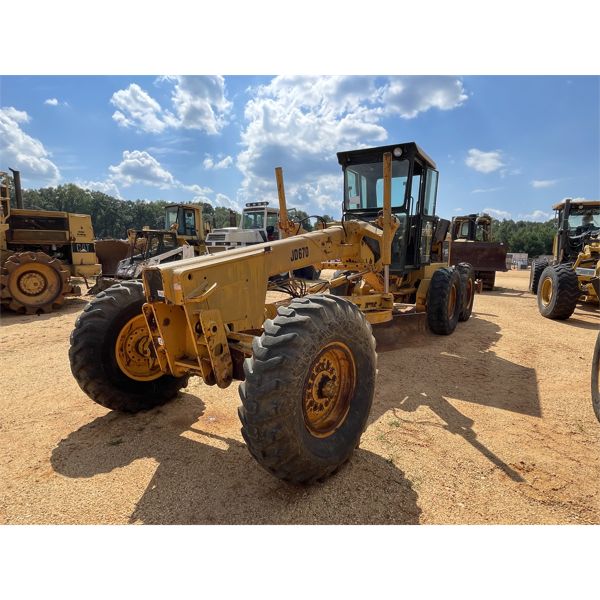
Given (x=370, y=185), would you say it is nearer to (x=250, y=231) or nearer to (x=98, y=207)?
(x=250, y=231)

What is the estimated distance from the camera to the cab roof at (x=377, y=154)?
235 inches

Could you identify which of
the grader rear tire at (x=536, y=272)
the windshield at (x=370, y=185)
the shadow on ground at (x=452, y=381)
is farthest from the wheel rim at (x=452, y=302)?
the grader rear tire at (x=536, y=272)

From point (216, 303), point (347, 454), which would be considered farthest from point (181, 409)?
point (347, 454)

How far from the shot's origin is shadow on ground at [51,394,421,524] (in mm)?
2527

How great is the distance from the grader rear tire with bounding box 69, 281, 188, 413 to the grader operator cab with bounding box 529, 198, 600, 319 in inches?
331

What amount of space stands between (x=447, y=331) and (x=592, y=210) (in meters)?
7.58

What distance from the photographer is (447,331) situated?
22.5 feet

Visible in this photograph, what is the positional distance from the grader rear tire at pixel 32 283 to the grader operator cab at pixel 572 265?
1176 centimetres

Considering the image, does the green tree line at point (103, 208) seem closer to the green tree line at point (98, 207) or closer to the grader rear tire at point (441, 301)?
the green tree line at point (98, 207)

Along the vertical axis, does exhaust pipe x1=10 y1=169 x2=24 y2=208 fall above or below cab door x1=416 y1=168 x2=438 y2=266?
above

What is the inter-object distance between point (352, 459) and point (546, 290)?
856 centimetres

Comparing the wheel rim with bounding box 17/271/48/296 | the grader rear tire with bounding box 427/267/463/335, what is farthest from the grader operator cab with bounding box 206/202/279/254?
the grader rear tire with bounding box 427/267/463/335

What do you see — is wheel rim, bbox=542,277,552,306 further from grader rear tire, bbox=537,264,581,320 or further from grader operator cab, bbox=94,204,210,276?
grader operator cab, bbox=94,204,210,276

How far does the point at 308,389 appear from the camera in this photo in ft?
8.91
